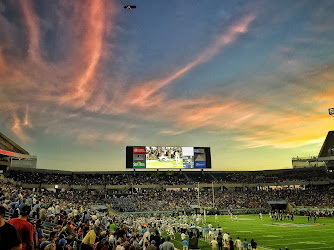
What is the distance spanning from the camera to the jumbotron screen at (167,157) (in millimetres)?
64562

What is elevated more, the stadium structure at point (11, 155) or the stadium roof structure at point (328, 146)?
the stadium roof structure at point (328, 146)

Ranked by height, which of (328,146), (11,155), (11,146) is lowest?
(11,155)

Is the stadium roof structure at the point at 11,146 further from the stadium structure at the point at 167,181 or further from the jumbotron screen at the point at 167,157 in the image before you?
the jumbotron screen at the point at 167,157

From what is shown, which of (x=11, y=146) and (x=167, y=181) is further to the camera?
(x=167, y=181)

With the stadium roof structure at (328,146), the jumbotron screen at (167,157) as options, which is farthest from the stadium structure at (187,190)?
the jumbotron screen at (167,157)

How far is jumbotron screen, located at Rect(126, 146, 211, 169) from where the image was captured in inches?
2542

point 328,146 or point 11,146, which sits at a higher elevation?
point 328,146

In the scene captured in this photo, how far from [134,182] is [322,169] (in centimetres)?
5339

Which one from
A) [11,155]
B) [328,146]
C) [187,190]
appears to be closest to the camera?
[11,155]

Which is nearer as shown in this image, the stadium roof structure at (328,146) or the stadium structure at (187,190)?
the stadium structure at (187,190)

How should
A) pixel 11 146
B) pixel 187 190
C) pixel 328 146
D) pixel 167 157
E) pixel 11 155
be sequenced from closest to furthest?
pixel 11 155, pixel 11 146, pixel 167 157, pixel 187 190, pixel 328 146

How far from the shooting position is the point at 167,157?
219ft

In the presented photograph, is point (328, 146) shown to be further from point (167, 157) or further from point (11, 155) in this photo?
point (11, 155)

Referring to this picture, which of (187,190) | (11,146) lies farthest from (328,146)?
(11,146)
